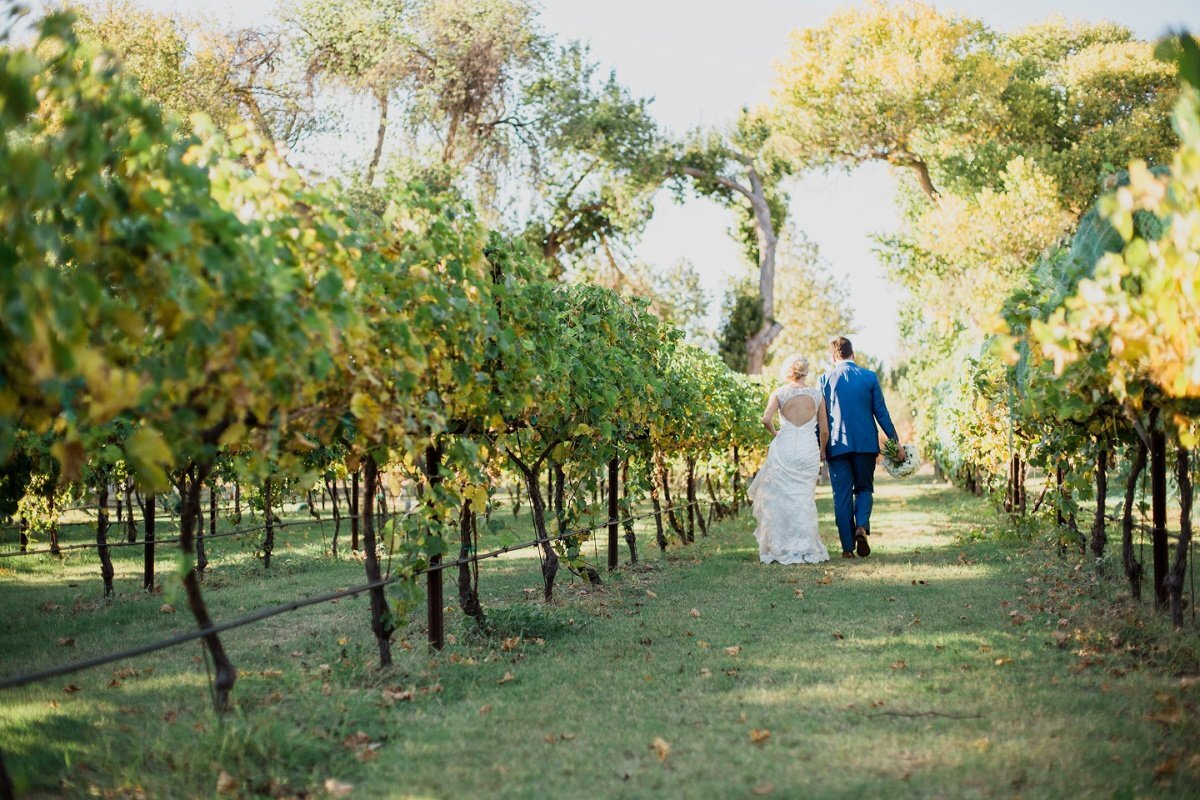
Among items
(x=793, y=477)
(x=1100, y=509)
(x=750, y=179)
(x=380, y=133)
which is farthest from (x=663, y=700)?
(x=750, y=179)

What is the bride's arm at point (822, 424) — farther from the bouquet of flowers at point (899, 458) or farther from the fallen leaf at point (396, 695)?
the fallen leaf at point (396, 695)

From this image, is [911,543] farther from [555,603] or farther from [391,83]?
[391,83]

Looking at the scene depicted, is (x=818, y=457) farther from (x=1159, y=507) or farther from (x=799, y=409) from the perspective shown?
(x=1159, y=507)

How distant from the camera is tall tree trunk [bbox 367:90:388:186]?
21608 mm

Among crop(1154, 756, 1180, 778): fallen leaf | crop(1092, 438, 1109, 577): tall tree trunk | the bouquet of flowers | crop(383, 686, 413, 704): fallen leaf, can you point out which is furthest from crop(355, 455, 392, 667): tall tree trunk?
the bouquet of flowers

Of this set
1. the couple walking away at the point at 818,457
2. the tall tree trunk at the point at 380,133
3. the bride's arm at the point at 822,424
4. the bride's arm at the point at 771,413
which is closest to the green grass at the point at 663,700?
the couple walking away at the point at 818,457

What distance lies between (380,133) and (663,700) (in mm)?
19468

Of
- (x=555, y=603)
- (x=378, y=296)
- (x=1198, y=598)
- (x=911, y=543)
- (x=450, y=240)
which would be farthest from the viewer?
(x=911, y=543)

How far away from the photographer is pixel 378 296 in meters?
4.64

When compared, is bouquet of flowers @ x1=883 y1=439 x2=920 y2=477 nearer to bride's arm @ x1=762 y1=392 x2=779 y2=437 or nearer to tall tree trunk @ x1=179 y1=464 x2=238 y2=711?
bride's arm @ x1=762 y1=392 x2=779 y2=437

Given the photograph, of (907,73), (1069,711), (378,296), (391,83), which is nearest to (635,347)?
(378,296)

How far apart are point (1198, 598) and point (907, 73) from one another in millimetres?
18990

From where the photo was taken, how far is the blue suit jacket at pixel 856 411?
1033cm

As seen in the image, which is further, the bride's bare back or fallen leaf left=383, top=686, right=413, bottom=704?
the bride's bare back
